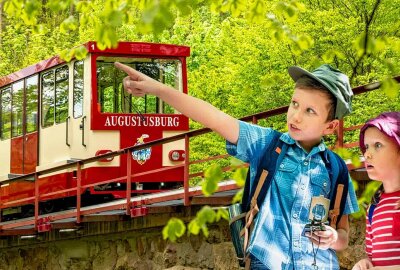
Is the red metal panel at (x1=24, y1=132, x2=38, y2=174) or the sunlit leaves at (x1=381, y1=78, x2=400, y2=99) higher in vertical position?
the red metal panel at (x1=24, y1=132, x2=38, y2=174)

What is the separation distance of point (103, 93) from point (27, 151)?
255 cm

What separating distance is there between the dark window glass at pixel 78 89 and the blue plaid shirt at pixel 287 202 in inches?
556

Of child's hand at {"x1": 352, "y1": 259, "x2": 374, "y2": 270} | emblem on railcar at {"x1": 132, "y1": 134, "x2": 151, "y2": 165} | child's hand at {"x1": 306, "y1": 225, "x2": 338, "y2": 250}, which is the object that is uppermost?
emblem on railcar at {"x1": 132, "y1": 134, "x2": 151, "y2": 165}

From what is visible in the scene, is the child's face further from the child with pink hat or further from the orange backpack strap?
the orange backpack strap

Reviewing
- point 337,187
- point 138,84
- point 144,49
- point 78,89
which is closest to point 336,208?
point 337,187

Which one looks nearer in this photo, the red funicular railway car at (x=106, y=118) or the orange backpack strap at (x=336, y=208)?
the orange backpack strap at (x=336, y=208)

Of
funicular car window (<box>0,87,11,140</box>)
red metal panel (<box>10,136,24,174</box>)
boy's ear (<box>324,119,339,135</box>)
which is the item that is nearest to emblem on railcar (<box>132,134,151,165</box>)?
red metal panel (<box>10,136,24,174</box>)

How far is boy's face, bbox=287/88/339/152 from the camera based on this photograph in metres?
4.77

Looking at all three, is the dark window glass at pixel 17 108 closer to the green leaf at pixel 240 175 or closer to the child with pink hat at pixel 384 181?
the green leaf at pixel 240 175

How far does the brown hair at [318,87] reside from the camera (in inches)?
189

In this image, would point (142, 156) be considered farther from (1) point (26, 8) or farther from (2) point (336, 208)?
(2) point (336, 208)

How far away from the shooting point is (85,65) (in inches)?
730

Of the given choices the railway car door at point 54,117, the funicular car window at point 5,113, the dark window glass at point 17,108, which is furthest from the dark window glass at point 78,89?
the funicular car window at point 5,113

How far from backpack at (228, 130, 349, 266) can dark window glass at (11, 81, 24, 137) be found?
52.7 ft
